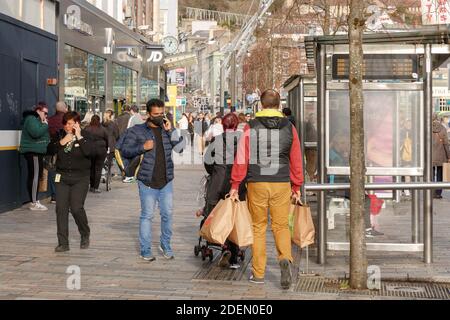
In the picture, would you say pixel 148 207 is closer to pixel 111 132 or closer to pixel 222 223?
pixel 222 223

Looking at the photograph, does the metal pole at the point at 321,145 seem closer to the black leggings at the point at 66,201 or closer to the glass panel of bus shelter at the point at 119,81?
the black leggings at the point at 66,201

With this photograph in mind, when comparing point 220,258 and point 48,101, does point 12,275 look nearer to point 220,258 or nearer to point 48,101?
point 220,258

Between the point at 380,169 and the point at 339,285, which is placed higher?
the point at 380,169

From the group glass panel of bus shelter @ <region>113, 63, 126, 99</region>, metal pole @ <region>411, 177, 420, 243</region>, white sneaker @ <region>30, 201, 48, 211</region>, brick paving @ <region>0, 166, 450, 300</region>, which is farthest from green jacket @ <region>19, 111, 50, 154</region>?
glass panel of bus shelter @ <region>113, 63, 126, 99</region>

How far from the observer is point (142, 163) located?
9.62m

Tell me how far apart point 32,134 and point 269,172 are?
7.30m

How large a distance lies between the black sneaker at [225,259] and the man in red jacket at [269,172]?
3.52 ft

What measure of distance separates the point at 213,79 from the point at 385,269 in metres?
101

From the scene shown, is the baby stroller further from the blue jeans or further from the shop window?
the shop window

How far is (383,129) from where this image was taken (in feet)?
34.4

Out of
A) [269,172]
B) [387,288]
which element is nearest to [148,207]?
[269,172]

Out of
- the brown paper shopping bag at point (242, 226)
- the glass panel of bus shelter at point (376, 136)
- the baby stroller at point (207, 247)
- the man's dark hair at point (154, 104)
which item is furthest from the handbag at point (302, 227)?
the man's dark hair at point (154, 104)

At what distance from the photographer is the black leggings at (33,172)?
14633mm
